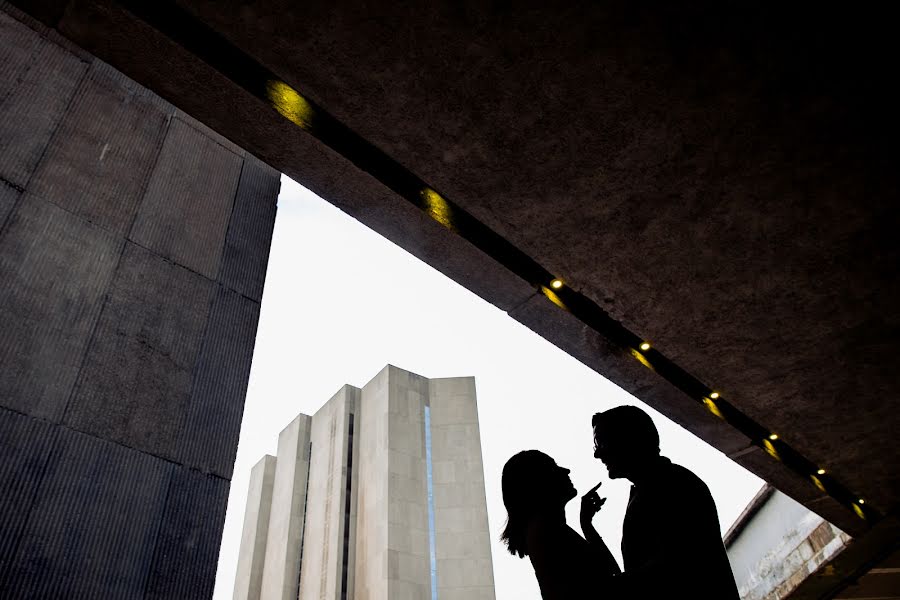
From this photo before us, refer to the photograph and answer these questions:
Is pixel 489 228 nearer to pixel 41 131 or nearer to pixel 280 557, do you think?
pixel 41 131

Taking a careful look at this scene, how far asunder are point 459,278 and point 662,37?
6.10 feet

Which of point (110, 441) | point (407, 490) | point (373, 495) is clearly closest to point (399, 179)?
point (110, 441)

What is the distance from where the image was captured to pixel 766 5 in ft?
8.09

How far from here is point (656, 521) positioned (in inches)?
53.7

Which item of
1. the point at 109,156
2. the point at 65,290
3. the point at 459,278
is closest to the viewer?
the point at 459,278

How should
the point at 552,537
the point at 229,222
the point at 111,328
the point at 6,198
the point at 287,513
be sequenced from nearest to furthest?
the point at 552,537 → the point at 6,198 → the point at 111,328 → the point at 229,222 → the point at 287,513

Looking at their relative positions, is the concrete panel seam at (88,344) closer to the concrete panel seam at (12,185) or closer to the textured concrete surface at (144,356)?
the textured concrete surface at (144,356)

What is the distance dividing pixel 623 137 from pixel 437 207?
42.4 inches

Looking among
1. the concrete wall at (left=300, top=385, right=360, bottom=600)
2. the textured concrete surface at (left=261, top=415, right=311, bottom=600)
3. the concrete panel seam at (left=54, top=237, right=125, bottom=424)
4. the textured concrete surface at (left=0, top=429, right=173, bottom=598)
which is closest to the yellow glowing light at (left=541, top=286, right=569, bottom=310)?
the textured concrete surface at (left=0, top=429, right=173, bottom=598)

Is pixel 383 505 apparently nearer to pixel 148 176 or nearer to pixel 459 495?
pixel 459 495

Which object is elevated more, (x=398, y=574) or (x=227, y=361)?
(x=398, y=574)

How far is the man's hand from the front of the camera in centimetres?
162

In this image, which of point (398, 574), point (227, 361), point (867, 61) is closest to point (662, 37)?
point (867, 61)

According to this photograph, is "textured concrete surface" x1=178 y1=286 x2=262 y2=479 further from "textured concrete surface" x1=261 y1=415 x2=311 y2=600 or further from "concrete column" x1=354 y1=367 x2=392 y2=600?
"textured concrete surface" x1=261 y1=415 x2=311 y2=600
